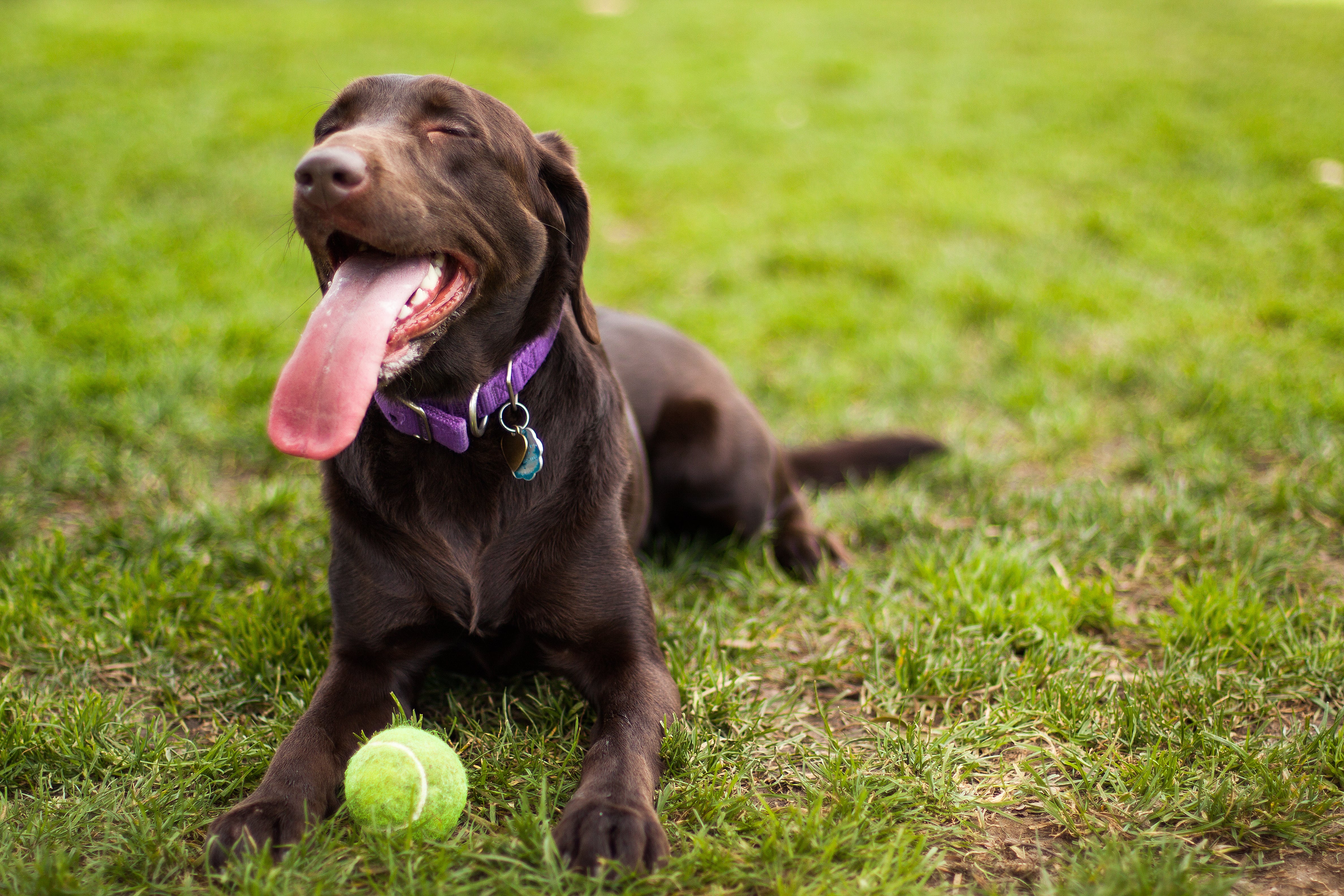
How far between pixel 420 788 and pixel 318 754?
0.30m

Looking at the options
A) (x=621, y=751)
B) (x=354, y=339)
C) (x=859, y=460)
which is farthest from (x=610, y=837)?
(x=859, y=460)

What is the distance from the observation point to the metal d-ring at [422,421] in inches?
82.0

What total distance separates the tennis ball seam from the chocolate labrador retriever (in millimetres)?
222

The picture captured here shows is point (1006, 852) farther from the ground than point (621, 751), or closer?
closer

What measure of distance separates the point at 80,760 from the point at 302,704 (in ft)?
1.45

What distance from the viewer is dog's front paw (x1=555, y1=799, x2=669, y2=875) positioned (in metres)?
1.65

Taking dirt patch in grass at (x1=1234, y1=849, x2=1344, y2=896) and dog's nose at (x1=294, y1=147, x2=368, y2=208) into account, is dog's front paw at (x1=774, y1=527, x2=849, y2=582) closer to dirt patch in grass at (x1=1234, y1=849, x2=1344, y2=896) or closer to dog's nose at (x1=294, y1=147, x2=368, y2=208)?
dirt patch in grass at (x1=1234, y1=849, x2=1344, y2=896)

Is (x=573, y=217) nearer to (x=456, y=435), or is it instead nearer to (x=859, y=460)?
(x=456, y=435)

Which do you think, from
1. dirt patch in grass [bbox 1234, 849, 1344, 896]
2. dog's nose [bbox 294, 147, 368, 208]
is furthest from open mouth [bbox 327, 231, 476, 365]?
dirt patch in grass [bbox 1234, 849, 1344, 896]

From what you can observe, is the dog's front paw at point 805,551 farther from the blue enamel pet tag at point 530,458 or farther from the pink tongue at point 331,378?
the pink tongue at point 331,378

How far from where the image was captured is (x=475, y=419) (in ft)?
6.98

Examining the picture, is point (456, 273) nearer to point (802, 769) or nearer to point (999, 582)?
point (802, 769)

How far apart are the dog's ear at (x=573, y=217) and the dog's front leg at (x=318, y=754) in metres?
0.89

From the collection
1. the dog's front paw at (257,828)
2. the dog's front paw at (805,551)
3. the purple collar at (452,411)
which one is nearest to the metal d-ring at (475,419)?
the purple collar at (452,411)
